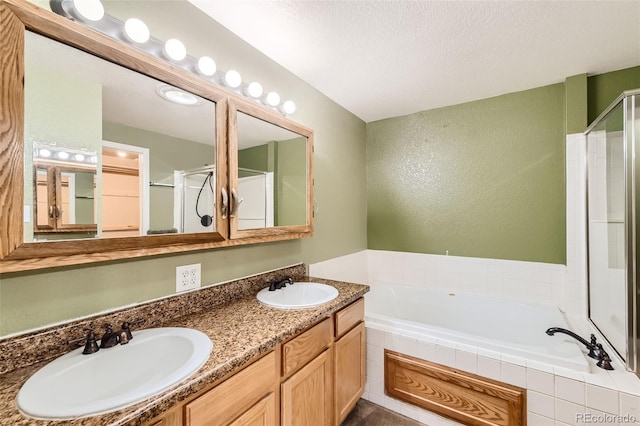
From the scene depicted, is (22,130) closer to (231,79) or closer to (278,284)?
(231,79)

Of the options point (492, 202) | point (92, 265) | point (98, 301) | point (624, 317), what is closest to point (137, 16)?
Answer: point (92, 265)

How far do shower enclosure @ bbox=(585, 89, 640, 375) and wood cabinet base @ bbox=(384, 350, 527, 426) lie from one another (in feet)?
2.11

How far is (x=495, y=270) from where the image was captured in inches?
93.7

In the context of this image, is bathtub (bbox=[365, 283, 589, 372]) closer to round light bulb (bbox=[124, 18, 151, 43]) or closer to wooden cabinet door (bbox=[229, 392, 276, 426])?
wooden cabinet door (bbox=[229, 392, 276, 426])

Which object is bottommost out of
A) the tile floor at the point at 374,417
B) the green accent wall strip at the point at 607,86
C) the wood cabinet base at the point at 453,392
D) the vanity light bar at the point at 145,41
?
the tile floor at the point at 374,417

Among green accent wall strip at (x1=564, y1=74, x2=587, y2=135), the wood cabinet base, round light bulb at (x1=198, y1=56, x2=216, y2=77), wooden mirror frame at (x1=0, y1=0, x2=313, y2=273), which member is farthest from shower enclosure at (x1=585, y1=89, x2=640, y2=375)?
wooden mirror frame at (x1=0, y1=0, x2=313, y2=273)

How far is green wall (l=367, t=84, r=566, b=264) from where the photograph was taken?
219cm

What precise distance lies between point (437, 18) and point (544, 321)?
228cm

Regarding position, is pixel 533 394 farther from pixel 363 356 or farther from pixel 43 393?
pixel 43 393

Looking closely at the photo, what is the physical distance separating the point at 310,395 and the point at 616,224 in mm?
2122

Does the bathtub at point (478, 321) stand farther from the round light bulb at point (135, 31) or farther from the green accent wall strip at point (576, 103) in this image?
the round light bulb at point (135, 31)

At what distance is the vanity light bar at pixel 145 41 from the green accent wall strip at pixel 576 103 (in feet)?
7.67

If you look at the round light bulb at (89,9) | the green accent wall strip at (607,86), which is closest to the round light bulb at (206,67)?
the round light bulb at (89,9)

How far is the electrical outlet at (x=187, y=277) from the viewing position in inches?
49.1
